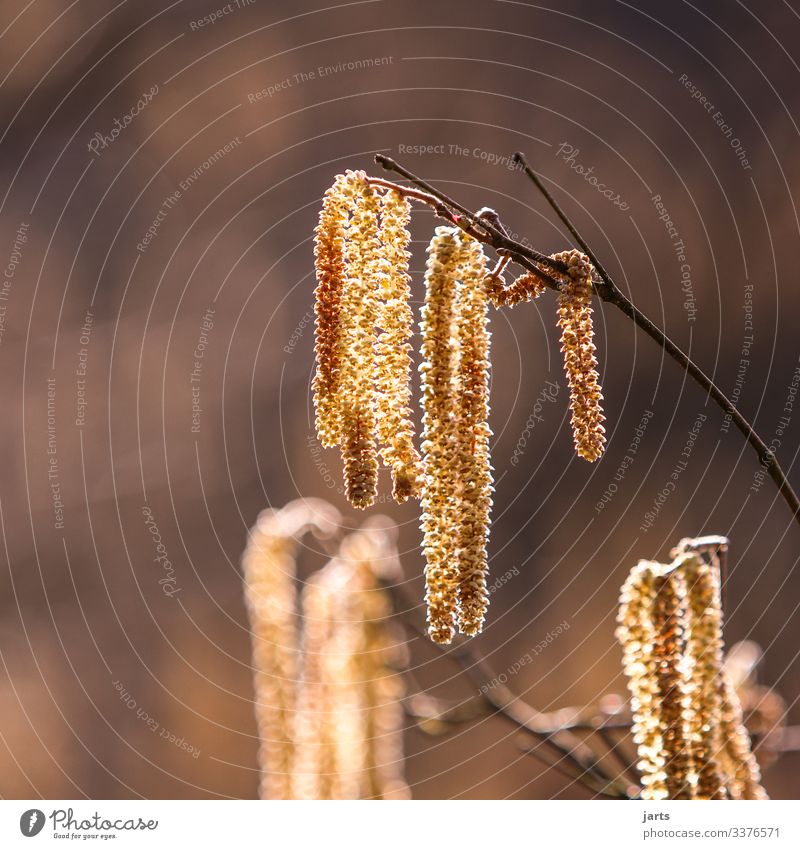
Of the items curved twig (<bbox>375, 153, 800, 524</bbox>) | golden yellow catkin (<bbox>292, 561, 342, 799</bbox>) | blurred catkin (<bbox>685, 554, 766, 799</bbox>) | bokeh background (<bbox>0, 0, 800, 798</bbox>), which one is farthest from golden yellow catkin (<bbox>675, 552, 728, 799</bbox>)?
bokeh background (<bbox>0, 0, 800, 798</bbox>)

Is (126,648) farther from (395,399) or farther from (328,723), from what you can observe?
(395,399)

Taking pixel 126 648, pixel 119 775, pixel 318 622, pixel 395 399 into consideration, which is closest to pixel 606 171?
pixel 318 622

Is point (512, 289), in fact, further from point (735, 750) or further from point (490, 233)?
point (735, 750)

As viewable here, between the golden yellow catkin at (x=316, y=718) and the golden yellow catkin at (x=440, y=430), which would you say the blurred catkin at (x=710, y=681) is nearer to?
the golden yellow catkin at (x=440, y=430)

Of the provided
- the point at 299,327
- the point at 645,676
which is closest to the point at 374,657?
the point at 645,676

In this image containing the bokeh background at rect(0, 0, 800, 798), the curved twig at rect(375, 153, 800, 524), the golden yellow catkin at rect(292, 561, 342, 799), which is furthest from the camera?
the bokeh background at rect(0, 0, 800, 798)

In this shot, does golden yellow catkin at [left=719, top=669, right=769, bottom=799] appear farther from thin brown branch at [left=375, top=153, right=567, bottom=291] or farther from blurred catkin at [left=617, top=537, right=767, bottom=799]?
thin brown branch at [left=375, top=153, right=567, bottom=291]

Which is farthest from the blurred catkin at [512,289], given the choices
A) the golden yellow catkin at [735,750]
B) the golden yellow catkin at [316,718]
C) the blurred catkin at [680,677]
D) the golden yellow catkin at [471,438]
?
the golden yellow catkin at [316,718]
